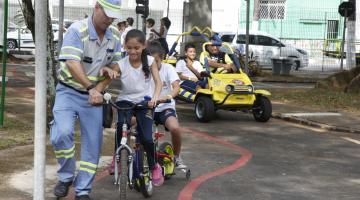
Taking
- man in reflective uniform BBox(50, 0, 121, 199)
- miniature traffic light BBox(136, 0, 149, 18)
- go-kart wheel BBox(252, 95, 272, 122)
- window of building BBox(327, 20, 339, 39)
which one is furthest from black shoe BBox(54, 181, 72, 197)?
window of building BBox(327, 20, 339, 39)

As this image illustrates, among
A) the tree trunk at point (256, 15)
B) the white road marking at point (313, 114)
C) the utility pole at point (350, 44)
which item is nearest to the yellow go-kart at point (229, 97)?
the white road marking at point (313, 114)

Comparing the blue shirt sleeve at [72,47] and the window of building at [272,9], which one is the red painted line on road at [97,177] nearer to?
the blue shirt sleeve at [72,47]

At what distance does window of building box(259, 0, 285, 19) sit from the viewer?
38750 mm

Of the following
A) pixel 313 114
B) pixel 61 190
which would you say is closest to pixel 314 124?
pixel 313 114

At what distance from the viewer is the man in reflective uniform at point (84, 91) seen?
5883mm

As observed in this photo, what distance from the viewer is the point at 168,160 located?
738cm

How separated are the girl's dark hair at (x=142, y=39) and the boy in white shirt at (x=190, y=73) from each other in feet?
19.3

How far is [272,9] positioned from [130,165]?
111 feet

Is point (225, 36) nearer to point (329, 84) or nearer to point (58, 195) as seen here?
point (329, 84)

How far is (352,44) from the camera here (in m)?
24.5

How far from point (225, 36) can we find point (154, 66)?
2471 cm

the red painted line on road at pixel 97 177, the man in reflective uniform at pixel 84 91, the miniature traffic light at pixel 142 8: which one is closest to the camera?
the man in reflective uniform at pixel 84 91

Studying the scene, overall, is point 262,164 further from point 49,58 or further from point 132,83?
point 49,58

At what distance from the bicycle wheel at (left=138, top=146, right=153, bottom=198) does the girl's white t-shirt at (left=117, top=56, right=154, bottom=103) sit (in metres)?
0.49
